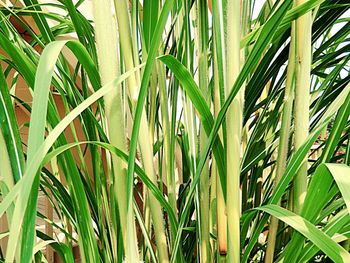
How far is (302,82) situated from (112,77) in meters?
0.17

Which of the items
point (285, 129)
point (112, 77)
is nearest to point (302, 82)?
point (285, 129)

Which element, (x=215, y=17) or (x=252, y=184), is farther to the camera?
(x=252, y=184)

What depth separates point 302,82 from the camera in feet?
1.26

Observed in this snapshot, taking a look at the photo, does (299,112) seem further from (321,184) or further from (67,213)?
(67,213)

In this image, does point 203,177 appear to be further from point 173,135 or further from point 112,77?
point 112,77

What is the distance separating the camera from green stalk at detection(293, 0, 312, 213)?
0.38 metres

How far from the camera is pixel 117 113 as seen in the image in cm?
34

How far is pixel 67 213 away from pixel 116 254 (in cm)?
7

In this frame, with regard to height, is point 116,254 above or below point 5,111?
below

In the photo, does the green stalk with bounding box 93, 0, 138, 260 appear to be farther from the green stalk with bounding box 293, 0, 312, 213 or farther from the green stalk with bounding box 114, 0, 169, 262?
the green stalk with bounding box 293, 0, 312, 213

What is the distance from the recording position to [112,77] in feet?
1.11

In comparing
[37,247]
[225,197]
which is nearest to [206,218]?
[225,197]

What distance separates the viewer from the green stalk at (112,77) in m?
0.33

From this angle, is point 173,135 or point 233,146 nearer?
point 233,146
